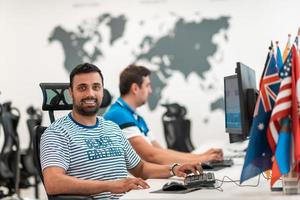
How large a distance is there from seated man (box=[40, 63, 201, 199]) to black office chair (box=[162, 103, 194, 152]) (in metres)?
3.77

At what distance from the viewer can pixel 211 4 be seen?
6.83 m

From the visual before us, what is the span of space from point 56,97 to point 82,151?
0.36 meters

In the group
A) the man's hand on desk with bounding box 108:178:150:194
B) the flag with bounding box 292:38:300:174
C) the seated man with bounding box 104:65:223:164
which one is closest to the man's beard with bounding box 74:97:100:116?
the man's hand on desk with bounding box 108:178:150:194

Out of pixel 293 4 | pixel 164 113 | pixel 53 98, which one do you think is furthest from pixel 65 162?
pixel 293 4

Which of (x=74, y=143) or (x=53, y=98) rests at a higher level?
(x=53, y=98)

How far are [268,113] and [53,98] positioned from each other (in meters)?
1.15

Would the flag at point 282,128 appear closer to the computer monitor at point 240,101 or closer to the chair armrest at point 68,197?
the computer monitor at point 240,101

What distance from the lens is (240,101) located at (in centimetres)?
256

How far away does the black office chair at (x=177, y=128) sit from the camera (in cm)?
662

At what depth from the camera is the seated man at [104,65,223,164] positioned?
3.33 metres

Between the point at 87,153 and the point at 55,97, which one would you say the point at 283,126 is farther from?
the point at 55,97

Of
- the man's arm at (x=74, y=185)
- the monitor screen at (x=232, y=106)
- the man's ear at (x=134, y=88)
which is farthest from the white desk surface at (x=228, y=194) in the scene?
the man's ear at (x=134, y=88)

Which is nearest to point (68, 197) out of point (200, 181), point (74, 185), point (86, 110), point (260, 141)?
point (74, 185)

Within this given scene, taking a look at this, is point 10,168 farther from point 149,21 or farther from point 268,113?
point 268,113
